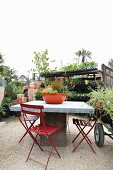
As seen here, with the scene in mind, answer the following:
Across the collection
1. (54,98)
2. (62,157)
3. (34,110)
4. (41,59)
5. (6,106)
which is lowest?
(62,157)

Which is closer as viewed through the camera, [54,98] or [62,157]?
[62,157]

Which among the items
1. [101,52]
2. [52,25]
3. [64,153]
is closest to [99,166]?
[64,153]

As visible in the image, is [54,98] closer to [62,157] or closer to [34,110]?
[34,110]

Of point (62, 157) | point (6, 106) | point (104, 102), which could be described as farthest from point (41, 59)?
point (62, 157)

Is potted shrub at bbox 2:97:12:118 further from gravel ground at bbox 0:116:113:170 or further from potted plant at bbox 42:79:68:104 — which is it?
potted plant at bbox 42:79:68:104

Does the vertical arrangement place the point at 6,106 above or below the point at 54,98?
below

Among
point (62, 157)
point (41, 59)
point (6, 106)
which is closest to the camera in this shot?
point (62, 157)

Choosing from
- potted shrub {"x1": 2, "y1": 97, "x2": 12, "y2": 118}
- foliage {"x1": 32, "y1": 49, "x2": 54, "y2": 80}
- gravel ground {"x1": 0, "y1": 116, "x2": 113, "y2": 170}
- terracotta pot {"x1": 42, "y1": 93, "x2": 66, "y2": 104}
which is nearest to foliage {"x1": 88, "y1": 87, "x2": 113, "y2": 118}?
terracotta pot {"x1": 42, "y1": 93, "x2": 66, "y2": 104}

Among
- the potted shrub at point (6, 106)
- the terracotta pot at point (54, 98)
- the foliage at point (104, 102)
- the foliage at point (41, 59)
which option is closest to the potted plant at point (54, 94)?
the terracotta pot at point (54, 98)

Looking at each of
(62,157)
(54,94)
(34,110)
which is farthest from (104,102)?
(34,110)

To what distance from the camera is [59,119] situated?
12.8ft

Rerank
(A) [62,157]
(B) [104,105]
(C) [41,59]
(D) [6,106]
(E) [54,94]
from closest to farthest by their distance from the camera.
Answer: (A) [62,157] < (B) [104,105] < (E) [54,94] < (D) [6,106] < (C) [41,59]

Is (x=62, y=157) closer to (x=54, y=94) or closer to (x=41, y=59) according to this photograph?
(x=54, y=94)

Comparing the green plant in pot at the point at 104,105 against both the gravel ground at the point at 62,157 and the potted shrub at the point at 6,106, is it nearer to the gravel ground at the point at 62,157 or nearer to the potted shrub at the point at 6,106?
the gravel ground at the point at 62,157
